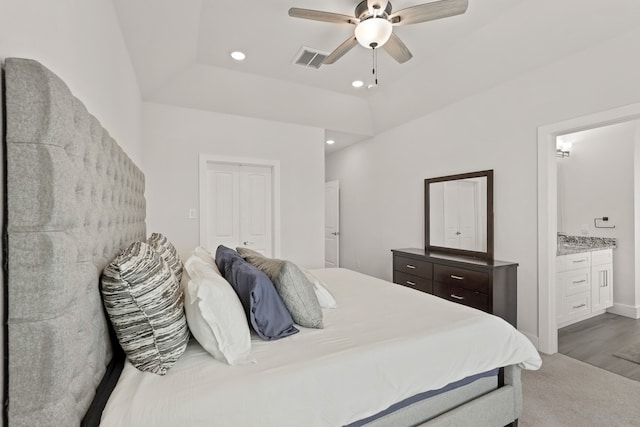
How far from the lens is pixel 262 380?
112 centimetres

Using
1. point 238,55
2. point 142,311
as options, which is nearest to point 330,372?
point 142,311

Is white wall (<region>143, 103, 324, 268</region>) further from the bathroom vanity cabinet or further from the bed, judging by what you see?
the bathroom vanity cabinet

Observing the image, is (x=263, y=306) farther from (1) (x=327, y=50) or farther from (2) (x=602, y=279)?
(2) (x=602, y=279)

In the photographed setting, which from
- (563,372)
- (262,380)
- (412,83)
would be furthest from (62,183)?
(412,83)

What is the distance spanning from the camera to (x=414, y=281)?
3738 mm

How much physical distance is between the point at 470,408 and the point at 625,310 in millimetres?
3781

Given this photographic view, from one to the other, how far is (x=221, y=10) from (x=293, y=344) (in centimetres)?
260

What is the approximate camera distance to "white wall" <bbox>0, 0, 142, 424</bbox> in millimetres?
873

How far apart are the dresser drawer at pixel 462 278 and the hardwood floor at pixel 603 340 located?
35.9 inches

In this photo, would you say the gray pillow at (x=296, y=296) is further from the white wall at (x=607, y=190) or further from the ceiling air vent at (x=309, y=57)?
the white wall at (x=607, y=190)

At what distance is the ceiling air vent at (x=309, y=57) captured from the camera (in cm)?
309

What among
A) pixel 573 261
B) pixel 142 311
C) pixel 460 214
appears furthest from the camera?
pixel 460 214

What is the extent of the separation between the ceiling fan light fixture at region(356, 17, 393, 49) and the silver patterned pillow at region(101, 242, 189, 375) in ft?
6.33

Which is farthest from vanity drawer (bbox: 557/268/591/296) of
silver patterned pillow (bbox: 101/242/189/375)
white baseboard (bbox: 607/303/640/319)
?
silver patterned pillow (bbox: 101/242/189/375)
